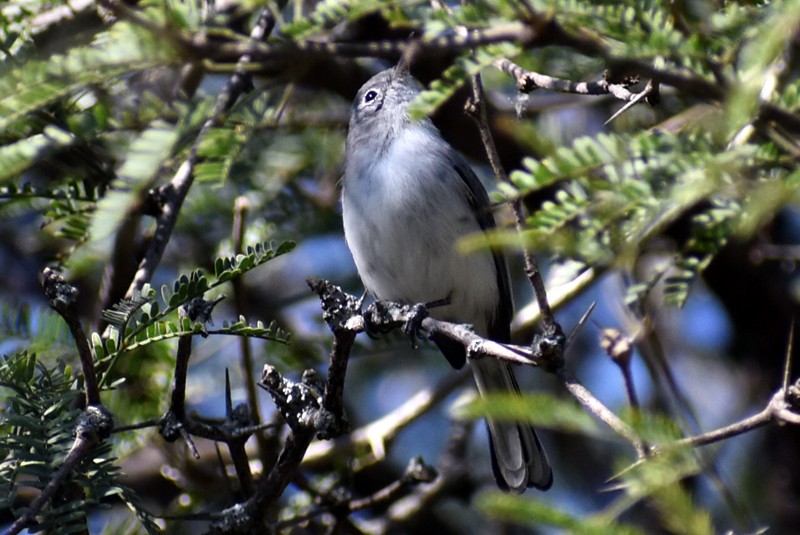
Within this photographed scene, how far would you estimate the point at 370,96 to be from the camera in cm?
351

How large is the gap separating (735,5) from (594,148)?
423 millimetres

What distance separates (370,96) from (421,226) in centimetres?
60

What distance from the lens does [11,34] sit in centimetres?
230

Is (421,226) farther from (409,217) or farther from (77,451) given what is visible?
(77,451)

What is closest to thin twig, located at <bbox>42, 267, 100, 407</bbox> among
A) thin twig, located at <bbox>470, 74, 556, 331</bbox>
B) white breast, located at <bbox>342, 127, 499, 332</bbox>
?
thin twig, located at <bbox>470, 74, 556, 331</bbox>

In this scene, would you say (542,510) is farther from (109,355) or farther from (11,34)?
(11,34)

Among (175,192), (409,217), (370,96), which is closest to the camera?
(175,192)

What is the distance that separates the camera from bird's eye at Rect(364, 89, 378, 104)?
3.50 m

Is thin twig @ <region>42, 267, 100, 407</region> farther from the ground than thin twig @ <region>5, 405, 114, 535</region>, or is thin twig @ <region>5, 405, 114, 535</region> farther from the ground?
thin twig @ <region>42, 267, 100, 407</region>

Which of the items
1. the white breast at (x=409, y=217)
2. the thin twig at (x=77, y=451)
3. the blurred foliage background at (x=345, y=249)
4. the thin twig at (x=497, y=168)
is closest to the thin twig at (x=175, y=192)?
the blurred foliage background at (x=345, y=249)

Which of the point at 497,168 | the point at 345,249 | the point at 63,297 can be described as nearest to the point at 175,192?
→ the point at 63,297

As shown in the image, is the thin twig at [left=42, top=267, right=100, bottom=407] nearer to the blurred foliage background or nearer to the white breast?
the blurred foliage background

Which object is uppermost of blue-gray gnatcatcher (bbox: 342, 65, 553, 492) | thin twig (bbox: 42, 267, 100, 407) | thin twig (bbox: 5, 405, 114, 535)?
thin twig (bbox: 42, 267, 100, 407)

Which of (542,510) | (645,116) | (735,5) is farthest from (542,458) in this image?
(542,510)
